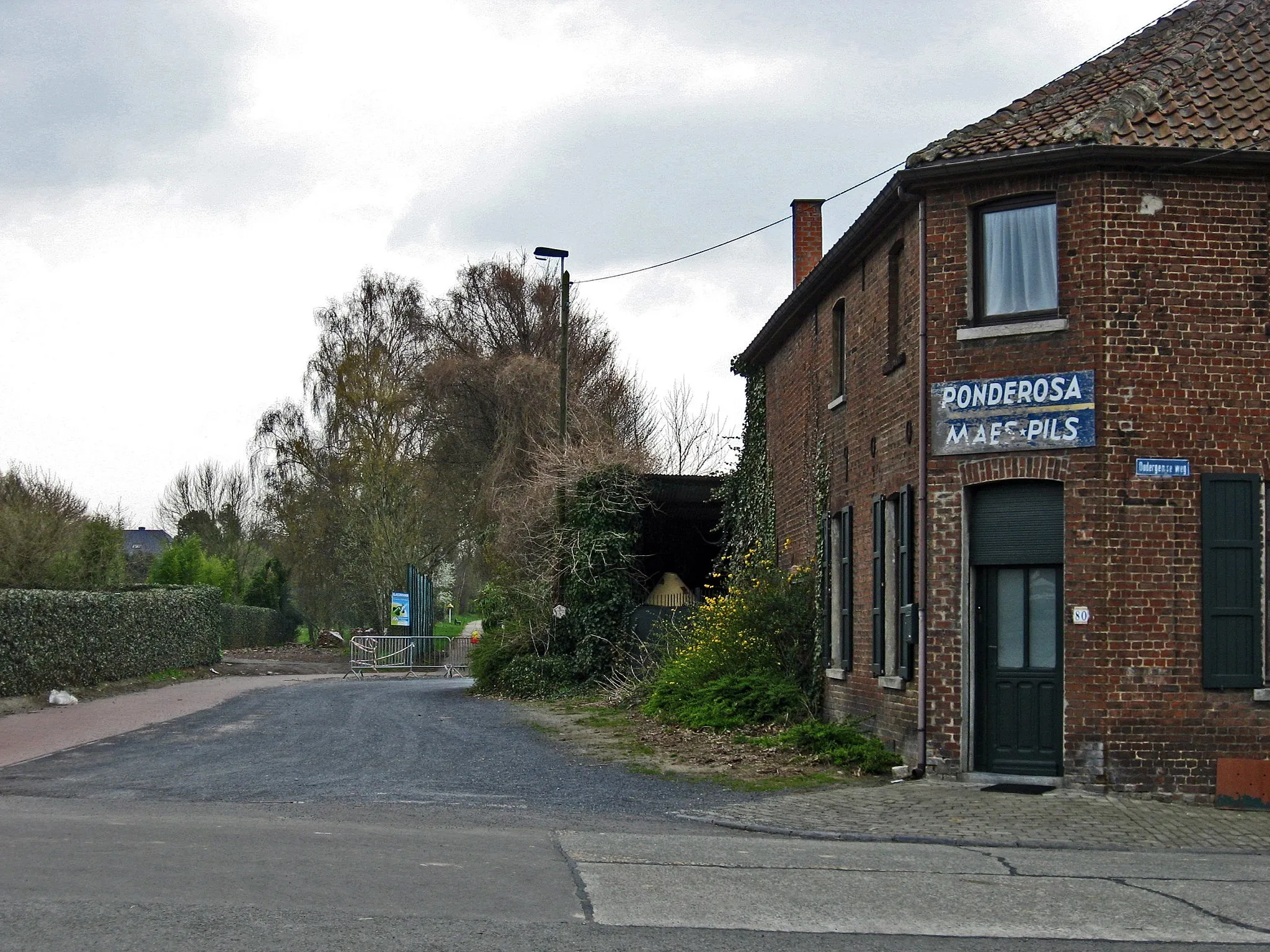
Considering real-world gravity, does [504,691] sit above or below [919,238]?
below

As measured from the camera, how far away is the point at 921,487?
50.1 ft

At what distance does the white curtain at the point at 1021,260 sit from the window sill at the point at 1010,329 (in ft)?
0.70

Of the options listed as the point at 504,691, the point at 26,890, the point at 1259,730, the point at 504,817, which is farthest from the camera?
the point at 504,691

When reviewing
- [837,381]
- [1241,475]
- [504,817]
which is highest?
[837,381]

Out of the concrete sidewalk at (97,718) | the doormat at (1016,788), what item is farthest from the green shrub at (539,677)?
the doormat at (1016,788)

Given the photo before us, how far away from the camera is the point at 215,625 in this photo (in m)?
37.7

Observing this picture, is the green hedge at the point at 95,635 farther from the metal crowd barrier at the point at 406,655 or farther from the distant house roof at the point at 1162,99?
the distant house roof at the point at 1162,99

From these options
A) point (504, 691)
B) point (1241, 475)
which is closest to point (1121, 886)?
point (1241, 475)

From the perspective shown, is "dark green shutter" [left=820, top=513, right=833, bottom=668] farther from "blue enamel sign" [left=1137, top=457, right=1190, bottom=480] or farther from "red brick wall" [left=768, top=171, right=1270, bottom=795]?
"blue enamel sign" [left=1137, top=457, right=1190, bottom=480]

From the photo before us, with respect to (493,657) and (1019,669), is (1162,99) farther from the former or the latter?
(493,657)

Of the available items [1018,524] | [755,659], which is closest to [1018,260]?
[1018,524]

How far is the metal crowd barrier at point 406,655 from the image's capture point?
40.1m

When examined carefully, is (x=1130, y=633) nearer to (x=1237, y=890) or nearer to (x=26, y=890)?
(x=1237, y=890)

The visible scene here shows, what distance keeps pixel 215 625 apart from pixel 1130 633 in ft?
93.5
